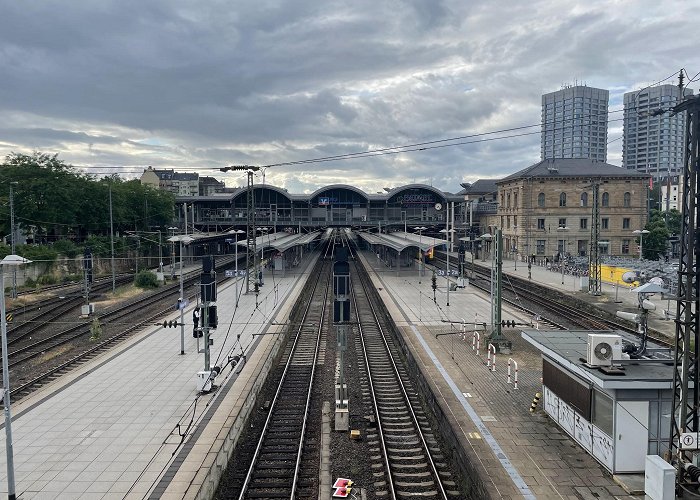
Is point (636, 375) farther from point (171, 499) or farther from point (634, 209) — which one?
point (634, 209)

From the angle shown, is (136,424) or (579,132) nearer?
(136,424)

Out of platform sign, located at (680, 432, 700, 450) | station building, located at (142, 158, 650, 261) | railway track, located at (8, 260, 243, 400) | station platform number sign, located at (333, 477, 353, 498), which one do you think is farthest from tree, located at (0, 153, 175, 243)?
platform sign, located at (680, 432, 700, 450)

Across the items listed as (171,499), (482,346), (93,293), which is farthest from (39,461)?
(93,293)

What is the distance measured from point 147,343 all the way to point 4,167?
120 feet

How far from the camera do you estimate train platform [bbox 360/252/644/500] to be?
Answer: 1020 cm

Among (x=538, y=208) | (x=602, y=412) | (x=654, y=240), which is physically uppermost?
(x=538, y=208)

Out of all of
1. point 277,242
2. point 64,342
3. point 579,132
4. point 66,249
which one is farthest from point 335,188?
point 579,132

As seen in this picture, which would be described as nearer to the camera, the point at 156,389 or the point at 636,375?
the point at 636,375

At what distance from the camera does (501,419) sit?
44.5 feet

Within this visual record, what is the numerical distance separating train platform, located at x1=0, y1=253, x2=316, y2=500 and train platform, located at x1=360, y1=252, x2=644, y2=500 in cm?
595

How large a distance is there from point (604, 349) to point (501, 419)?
12.2ft

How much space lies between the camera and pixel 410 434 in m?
14.1

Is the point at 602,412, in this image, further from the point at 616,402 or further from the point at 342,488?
the point at 342,488

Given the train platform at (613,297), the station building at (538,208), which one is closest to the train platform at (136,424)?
the train platform at (613,297)
